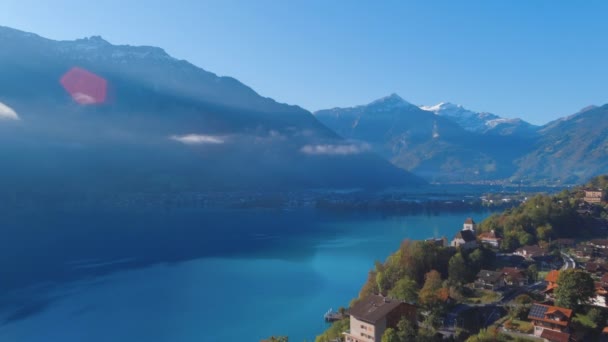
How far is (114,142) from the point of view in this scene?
158875mm

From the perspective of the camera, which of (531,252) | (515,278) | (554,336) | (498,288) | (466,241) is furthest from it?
(466,241)

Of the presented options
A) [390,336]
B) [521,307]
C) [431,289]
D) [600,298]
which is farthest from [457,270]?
[390,336]

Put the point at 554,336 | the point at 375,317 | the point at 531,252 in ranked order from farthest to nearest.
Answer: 1. the point at 531,252
2. the point at 375,317
3. the point at 554,336

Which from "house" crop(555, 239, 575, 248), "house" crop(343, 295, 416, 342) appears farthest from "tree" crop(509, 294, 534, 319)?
"house" crop(555, 239, 575, 248)

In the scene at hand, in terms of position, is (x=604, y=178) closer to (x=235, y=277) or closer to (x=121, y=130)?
(x=235, y=277)

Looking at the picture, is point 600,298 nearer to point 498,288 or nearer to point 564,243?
point 498,288

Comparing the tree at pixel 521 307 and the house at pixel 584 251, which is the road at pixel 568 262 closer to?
the house at pixel 584 251

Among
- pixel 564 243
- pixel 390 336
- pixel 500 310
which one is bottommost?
pixel 500 310

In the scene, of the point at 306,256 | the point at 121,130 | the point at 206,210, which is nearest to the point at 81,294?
the point at 306,256

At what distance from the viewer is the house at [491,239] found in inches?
1310

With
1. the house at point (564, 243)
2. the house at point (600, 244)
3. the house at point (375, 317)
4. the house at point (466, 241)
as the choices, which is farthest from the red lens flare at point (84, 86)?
the house at point (600, 244)

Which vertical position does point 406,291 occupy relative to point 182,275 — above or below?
above

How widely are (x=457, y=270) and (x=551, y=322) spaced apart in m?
8.90

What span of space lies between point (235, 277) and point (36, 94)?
499 feet
